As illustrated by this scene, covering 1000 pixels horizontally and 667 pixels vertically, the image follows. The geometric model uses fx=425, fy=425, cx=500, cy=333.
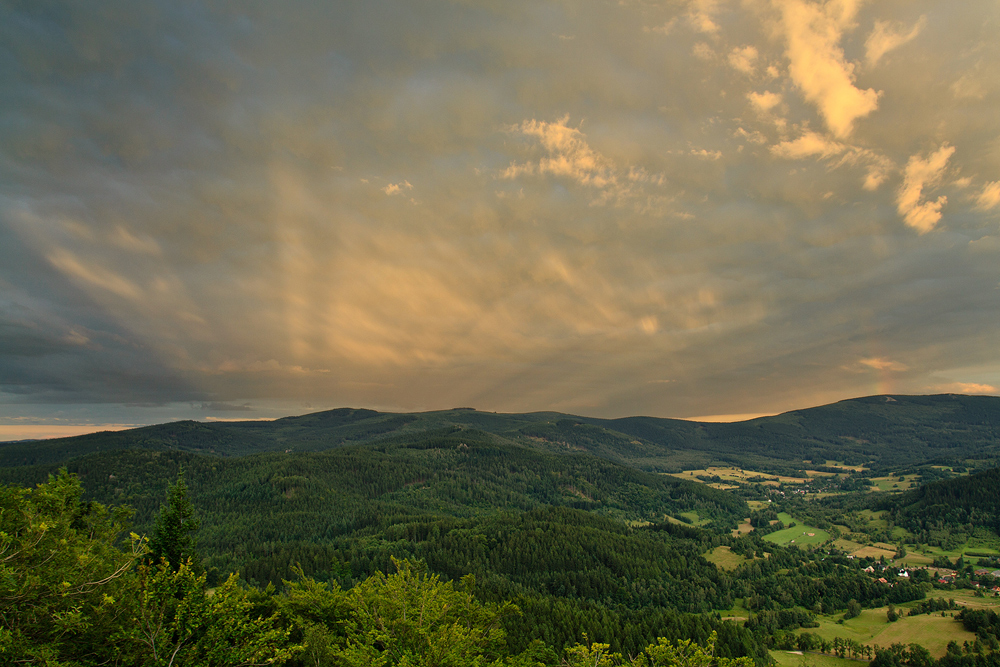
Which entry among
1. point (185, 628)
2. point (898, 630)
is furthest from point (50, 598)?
point (898, 630)

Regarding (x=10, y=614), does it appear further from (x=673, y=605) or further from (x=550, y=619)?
(x=673, y=605)

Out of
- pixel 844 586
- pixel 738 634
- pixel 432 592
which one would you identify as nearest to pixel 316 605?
pixel 432 592

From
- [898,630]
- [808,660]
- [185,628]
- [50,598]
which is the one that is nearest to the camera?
[50,598]

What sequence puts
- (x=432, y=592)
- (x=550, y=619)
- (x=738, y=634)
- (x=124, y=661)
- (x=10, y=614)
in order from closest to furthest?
(x=10, y=614)
(x=124, y=661)
(x=432, y=592)
(x=550, y=619)
(x=738, y=634)

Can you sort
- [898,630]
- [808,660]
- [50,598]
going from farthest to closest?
[898,630], [808,660], [50,598]

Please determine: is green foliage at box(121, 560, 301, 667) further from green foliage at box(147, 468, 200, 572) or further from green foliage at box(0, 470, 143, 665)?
green foliage at box(147, 468, 200, 572)

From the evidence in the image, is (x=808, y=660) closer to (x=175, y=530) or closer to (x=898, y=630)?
(x=898, y=630)

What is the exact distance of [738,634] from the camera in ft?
462

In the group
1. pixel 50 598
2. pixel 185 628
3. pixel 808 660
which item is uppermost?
pixel 50 598

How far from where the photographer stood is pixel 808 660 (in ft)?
442

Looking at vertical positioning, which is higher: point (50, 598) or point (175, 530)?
point (50, 598)

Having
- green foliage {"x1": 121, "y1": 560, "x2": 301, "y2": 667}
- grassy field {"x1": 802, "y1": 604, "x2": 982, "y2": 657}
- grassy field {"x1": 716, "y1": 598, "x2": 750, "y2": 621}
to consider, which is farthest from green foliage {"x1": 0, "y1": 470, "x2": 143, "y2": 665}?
grassy field {"x1": 716, "y1": 598, "x2": 750, "y2": 621}

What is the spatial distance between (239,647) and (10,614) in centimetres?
1479

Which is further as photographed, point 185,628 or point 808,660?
point 808,660
